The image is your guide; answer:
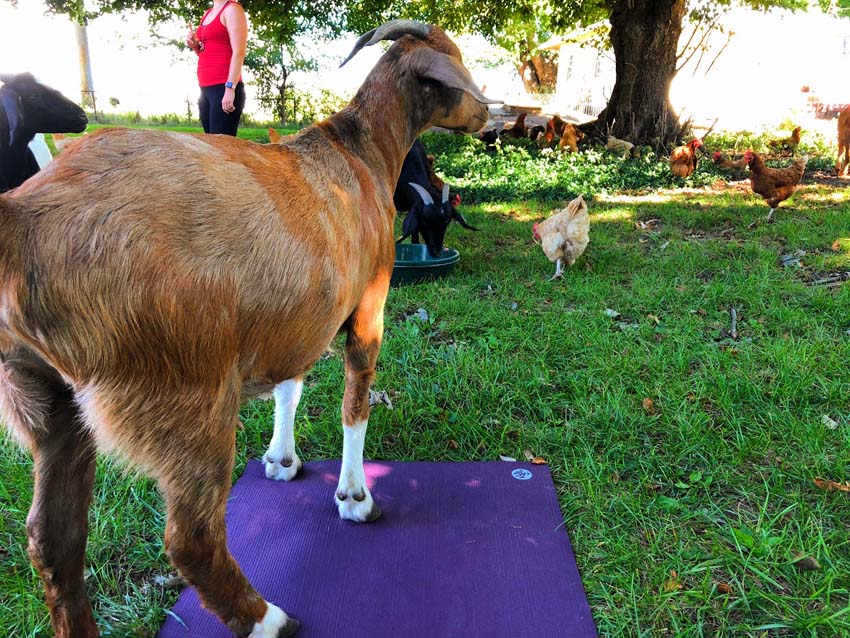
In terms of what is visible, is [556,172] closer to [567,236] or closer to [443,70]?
[567,236]

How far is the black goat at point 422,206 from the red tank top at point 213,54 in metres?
1.67

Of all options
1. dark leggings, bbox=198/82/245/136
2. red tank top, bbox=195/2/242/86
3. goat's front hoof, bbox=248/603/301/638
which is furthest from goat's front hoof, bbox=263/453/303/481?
red tank top, bbox=195/2/242/86

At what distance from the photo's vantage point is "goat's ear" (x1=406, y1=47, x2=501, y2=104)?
234 cm

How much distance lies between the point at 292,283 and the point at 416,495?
1.53 meters

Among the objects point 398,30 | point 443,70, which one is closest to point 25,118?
point 398,30

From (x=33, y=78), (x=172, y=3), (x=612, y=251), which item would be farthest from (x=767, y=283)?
(x=172, y=3)

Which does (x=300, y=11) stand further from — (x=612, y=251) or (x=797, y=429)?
(x=797, y=429)

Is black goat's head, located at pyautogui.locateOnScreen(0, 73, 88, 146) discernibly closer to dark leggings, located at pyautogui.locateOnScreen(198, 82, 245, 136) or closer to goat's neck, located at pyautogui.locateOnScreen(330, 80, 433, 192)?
dark leggings, located at pyautogui.locateOnScreen(198, 82, 245, 136)

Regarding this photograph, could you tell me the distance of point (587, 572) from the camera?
7.66 feet

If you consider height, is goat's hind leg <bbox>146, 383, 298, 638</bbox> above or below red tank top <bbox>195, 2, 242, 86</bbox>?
below

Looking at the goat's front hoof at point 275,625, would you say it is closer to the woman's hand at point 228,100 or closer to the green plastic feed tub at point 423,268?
the green plastic feed tub at point 423,268

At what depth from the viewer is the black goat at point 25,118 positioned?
361cm

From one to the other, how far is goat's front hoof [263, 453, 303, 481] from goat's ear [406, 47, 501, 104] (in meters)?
1.92

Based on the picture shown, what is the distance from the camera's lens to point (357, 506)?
8.50 feet
